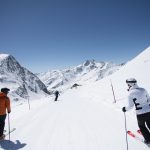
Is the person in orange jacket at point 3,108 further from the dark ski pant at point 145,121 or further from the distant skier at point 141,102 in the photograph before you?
the dark ski pant at point 145,121

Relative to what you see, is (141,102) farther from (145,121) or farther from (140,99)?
(145,121)

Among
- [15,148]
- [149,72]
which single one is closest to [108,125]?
[15,148]

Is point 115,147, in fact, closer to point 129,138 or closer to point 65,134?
point 129,138

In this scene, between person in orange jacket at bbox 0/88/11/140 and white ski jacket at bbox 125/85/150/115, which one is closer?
white ski jacket at bbox 125/85/150/115

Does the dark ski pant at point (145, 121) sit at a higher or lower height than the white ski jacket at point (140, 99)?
lower

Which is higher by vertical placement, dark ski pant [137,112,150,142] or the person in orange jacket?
the person in orange jacket

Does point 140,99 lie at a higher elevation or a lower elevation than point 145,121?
higher

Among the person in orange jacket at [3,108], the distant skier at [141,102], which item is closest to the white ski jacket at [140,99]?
the distant skier at [141,102]

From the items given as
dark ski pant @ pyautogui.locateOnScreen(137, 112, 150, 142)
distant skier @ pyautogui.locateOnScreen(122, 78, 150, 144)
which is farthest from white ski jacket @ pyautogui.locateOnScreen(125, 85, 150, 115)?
dark ski pant @ pyautogui.locateOnScreen(137, 112, 150, 142)

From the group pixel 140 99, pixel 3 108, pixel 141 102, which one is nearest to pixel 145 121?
pixel 141 102

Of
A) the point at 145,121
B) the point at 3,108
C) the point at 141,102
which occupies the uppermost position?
the point at 3,108

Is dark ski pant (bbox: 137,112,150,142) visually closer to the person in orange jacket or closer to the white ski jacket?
the white ski jacket

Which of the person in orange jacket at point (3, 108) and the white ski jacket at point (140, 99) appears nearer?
the white ski jacket at point (140, 99)

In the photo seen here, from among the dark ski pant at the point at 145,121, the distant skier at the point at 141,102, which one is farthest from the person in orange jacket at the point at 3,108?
the dark ski pant at the point at 145,121
